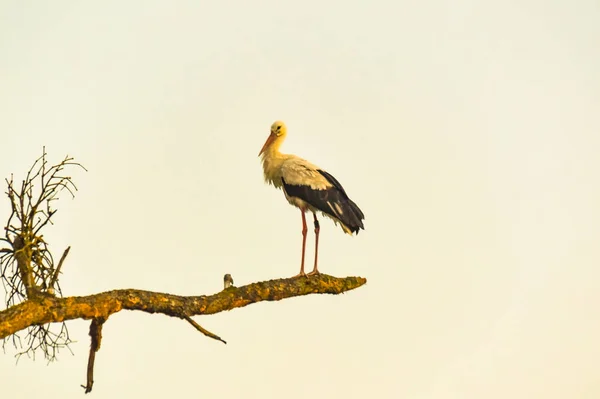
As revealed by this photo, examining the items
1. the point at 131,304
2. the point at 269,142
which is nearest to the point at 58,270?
the point at 131,304

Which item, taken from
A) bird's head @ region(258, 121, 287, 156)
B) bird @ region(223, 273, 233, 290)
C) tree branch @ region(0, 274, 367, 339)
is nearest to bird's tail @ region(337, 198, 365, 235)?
bird's head @ region(258, 121, 287, 156)

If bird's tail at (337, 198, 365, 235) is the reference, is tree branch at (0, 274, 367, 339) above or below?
below

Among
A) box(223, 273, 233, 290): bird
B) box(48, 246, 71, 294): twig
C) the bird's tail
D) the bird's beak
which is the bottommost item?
box(48, 246, 71, 294): twig

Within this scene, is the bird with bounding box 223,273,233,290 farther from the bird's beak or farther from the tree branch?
the bird's beak

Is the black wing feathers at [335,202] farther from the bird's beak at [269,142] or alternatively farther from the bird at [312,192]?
the bird's beak at [269,142]

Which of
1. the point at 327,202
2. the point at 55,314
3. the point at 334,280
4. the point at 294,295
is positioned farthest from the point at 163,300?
the point at 327,202

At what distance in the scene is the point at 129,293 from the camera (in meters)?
6.63

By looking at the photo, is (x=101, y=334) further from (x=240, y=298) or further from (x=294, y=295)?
(x=294, y=295)

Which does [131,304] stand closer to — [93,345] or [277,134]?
[93,345]

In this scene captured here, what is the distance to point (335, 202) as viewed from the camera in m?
11.2

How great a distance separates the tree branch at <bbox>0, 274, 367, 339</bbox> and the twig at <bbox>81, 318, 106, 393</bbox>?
0.48 ft

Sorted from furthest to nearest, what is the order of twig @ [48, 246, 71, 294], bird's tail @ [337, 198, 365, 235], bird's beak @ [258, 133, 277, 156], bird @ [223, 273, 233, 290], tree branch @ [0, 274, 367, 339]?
bird's beak @ [258, 133, 277, 156]
bird's tail @ [337, 198, 365, 235]
bird @ [223, 273, 233, 290]
twig @ [48, 246, 71, 294]
tree branch @ [0, 274, 367, 339]

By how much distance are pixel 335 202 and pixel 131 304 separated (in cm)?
503

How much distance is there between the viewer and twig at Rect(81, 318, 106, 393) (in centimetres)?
658
